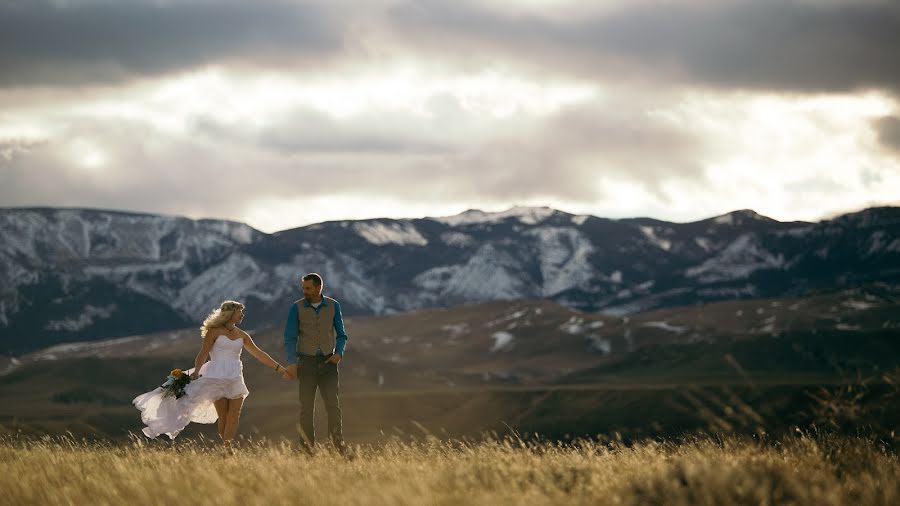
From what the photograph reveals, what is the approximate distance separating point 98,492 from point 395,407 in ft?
536

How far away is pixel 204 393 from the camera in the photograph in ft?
59.1

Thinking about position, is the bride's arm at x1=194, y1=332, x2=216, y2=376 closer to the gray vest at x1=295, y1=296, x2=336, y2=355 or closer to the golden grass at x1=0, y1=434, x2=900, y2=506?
the gray vest at x1=295, y1=296, x2=336, y2=355

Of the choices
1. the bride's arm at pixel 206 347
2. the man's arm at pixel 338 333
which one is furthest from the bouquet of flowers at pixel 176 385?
the man's arm at pixel 338 333

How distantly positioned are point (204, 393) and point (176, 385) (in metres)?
0.61

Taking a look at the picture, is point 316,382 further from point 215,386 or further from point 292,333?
point 215,386

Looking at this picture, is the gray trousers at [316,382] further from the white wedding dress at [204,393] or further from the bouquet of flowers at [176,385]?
the bouquet of flowers at [176,385]

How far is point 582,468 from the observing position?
40.9 feet

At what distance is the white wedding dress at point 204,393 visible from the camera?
1797cm

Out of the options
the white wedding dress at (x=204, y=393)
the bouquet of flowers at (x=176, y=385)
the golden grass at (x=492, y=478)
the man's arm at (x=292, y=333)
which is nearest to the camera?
the golden grass at (x=492, y=478)

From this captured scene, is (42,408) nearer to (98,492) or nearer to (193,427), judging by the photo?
(193,427)

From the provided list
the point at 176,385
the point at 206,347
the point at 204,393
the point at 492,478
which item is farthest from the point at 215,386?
the point at 492,478

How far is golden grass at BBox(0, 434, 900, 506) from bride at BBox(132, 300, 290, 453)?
338 cm

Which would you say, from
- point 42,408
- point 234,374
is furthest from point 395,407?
point 234,374

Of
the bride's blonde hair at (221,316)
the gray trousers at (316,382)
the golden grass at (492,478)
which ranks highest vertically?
the bride's blonde hair at (221,316)
